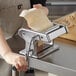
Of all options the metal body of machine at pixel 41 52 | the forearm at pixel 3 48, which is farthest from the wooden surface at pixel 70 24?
the forearm at pixel 3 48

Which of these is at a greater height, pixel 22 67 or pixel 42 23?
pixel 42 23

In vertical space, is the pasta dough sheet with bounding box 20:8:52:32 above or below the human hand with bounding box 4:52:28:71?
above

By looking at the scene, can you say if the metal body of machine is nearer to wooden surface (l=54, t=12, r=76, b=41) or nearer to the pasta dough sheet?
the pasta dough sheet

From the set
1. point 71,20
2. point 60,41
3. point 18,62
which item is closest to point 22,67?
point 18,62

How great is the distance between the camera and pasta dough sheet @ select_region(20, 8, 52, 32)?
80 cm

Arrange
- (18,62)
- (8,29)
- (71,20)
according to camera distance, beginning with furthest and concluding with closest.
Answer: (8,29) → (71,20) → (18,62)

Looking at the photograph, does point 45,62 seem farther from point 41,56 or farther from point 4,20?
point 4,20

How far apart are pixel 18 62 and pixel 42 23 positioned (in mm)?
145

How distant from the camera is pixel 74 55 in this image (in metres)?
0.86

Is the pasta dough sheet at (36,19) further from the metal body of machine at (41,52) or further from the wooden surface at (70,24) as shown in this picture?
the wooden surface at (70,24)

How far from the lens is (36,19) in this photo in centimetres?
82

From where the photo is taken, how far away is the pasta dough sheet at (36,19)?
80cm

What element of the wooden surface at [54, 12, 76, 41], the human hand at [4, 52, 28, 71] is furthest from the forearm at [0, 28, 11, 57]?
the wooden surface at [54, 12, 76, 41]

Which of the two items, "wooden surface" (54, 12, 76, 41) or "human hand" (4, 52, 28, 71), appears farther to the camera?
"wooden surface" (54, 12, 76, 41)
